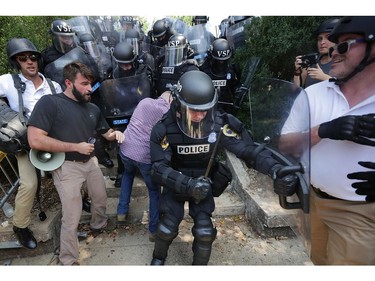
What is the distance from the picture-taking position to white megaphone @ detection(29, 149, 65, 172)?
2.96 meters

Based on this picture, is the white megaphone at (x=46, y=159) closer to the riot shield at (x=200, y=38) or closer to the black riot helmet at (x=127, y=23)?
the black riot helmet at (x=127, y=23)

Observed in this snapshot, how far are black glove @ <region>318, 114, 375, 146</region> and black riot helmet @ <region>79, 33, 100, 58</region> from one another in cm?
453

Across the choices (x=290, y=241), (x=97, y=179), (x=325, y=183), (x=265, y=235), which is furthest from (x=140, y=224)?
(x=325, y=183)

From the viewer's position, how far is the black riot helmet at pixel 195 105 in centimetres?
257

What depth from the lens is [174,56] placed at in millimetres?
4973

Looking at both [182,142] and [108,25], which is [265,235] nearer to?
[182,142]

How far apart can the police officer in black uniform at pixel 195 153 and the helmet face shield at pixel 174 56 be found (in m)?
2.29

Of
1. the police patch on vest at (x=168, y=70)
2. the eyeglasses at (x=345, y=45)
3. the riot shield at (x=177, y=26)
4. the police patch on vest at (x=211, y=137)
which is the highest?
the eyeglasses at (x=345, y=45)

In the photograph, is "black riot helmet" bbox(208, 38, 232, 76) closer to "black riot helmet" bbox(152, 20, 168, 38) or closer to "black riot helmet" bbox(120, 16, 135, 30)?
"black riot helmet" bbox(152, 20, 168, 38)

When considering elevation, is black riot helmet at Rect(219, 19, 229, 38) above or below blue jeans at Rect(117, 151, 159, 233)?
above

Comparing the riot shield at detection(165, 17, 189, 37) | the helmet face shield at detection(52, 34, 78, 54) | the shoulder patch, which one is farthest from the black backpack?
the riot shield at detection(165, 17, 189, 37)

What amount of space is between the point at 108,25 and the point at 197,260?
556cm

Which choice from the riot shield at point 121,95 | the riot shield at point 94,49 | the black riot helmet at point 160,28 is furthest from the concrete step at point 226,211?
the black riot helmet at point 160,28

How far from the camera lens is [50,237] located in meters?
3.43
